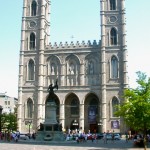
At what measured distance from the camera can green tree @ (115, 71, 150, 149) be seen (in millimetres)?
27688

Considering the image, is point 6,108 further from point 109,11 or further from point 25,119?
point 109,11

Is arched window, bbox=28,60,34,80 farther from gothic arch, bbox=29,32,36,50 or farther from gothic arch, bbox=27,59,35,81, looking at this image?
gothic arch, bbox=29,32,36,50

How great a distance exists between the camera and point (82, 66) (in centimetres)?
6881

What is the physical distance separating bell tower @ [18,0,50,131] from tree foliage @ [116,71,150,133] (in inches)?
1550

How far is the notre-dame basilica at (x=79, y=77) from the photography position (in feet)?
217

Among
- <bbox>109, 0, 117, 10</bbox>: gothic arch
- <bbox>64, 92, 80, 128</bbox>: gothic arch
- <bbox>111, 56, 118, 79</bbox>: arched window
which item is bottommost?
<bbox>64, 92, 80, 128</bbox>: gothic arch

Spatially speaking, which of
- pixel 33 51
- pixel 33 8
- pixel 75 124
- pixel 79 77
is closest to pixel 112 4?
pixel 79 77

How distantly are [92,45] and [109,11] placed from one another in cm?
781

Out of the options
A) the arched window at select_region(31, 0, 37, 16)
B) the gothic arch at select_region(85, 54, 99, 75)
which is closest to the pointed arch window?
the gothic arch at select_region(85, 54, 99, 75)

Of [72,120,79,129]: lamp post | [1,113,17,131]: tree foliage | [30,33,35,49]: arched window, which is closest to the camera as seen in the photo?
[72,120,79,129]: lamp post

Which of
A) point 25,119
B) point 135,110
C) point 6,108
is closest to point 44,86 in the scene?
point 25,119

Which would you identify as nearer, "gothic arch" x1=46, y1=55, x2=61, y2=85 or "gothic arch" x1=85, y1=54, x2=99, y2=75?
"gothic arch" x1=85, y1=54, x2=99, y2=75

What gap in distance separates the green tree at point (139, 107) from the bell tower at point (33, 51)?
3936 centimetres

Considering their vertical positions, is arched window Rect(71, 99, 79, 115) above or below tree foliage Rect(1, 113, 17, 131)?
above
